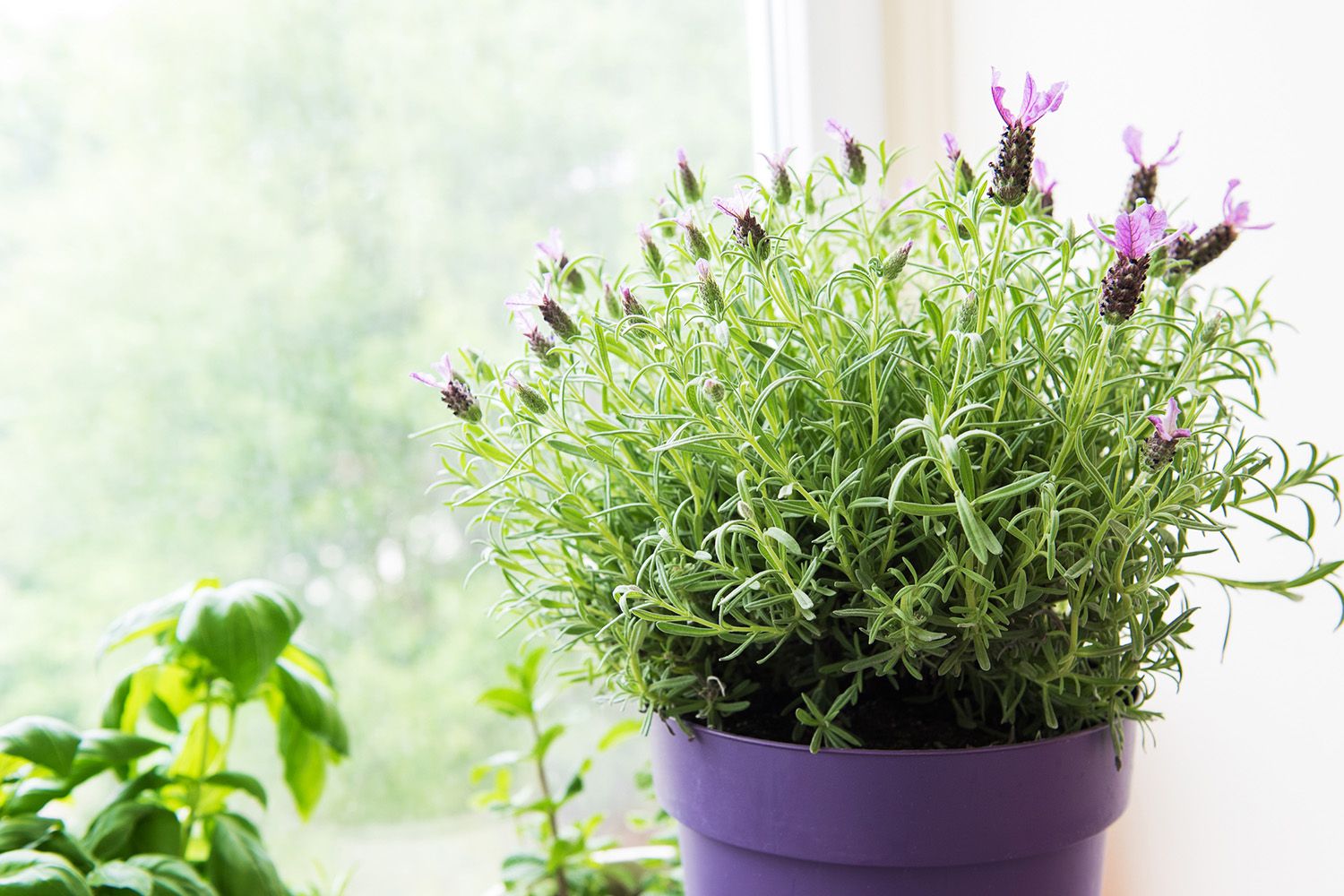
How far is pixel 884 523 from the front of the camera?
516mm

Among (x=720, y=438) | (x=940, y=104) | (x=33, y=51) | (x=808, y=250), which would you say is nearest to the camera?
(x=720, y=438)

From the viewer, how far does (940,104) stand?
0.99 m

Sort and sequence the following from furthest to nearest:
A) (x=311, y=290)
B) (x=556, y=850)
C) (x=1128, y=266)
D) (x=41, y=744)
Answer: (x=311, y=290) < (x=556, y=850) < (x=41, y=744) < (x=1128, y=266)

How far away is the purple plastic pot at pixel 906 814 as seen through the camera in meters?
0.50

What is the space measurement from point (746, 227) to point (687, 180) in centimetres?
13

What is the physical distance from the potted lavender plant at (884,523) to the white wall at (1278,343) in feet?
0.48

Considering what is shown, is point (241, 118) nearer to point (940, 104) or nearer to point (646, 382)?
point (646, 382)

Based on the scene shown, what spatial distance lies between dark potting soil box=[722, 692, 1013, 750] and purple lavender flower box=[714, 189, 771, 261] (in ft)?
0.80

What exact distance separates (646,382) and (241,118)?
1.74ft

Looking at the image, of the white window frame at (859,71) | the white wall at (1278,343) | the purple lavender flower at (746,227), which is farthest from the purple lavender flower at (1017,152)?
the white window frame at (859,71)

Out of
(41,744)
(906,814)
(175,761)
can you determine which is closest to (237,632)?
(41,744)

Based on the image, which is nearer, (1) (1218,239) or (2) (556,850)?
(1) (1218,239)

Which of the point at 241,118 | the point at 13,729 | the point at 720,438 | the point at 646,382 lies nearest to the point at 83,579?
the point at 13,729

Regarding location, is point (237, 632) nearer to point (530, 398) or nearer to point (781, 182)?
point (530, 398)
